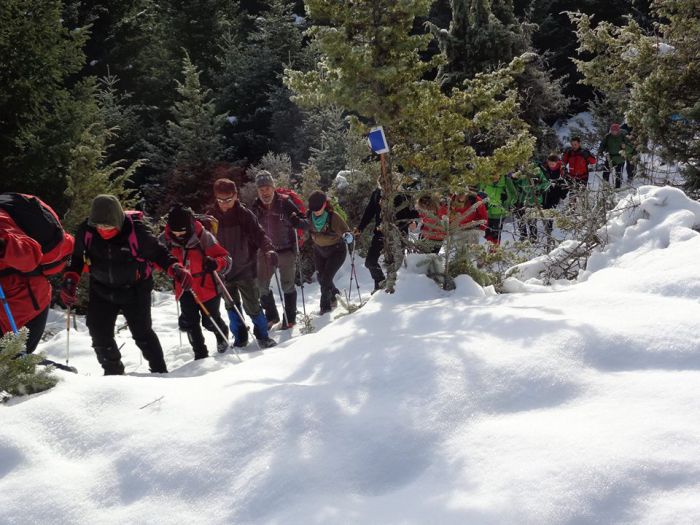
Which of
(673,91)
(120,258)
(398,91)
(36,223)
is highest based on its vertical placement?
(398,91)

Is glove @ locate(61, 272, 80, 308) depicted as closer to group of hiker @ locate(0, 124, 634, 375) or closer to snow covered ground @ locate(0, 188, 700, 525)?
group of hiker @ locate(0, 124, 634, 375)

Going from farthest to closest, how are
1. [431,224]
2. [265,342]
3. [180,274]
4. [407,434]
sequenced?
1. [265,342]
2. [431,224]
3. [180,274]
4. [407,434]

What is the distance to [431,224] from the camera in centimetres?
601

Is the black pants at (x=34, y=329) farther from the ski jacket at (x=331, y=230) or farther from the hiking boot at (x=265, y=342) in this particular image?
the ski jacket at (x=331, y=230)

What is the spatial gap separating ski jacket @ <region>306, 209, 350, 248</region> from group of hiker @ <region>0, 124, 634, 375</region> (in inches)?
0.6

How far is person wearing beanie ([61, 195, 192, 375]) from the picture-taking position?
17.3 ft

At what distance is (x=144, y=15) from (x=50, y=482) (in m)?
20.7

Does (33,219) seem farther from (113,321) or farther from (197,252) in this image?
(197,252)

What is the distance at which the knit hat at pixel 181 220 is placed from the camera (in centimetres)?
609

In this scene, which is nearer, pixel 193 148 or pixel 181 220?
pixel 181 220

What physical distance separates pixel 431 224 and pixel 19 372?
4.00m

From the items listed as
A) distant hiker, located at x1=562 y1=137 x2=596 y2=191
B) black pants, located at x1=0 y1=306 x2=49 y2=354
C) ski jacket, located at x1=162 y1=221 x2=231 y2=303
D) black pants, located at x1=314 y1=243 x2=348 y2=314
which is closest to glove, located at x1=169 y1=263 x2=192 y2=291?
ski jacket, located at x1=162 y1=221 x2=231 y2=303

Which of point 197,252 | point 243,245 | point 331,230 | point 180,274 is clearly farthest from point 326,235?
point 180,274

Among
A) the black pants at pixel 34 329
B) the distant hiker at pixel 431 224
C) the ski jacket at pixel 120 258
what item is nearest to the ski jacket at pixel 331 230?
the distant hiker at pixel 431 224
